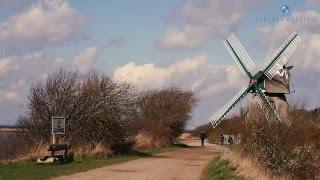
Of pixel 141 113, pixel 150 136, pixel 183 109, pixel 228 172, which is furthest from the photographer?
pixel 183 109

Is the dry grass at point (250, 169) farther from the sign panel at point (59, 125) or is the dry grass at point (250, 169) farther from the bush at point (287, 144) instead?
the sign panel at point (59, 125)

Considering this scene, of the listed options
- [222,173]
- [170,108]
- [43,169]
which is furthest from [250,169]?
[170,108]

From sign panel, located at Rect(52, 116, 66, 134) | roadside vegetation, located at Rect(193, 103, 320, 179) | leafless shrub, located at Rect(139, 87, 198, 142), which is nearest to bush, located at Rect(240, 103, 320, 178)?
roadside vegetation, located at Rect(193, 103, 320, 179)

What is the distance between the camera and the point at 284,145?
2311 centimetres

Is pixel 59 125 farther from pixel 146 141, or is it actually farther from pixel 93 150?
pixel 146 141

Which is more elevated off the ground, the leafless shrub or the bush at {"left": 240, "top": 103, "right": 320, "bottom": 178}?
the leafless shrub

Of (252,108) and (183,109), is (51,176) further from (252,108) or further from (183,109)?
(183,109)

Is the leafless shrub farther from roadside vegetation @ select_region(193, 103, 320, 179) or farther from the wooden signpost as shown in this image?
roadside vegetation @ select_region(193, 103, 320, 179)

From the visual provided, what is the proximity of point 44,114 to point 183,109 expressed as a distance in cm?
3032

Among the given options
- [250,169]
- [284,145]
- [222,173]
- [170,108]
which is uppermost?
[170,108]

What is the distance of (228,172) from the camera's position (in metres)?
25.1

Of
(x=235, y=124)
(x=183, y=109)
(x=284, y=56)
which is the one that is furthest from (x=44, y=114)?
(x=183, y=109)

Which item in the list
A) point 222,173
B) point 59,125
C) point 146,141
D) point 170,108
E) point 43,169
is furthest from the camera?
point 170,108

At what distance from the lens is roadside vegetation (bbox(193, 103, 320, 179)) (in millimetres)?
22625
